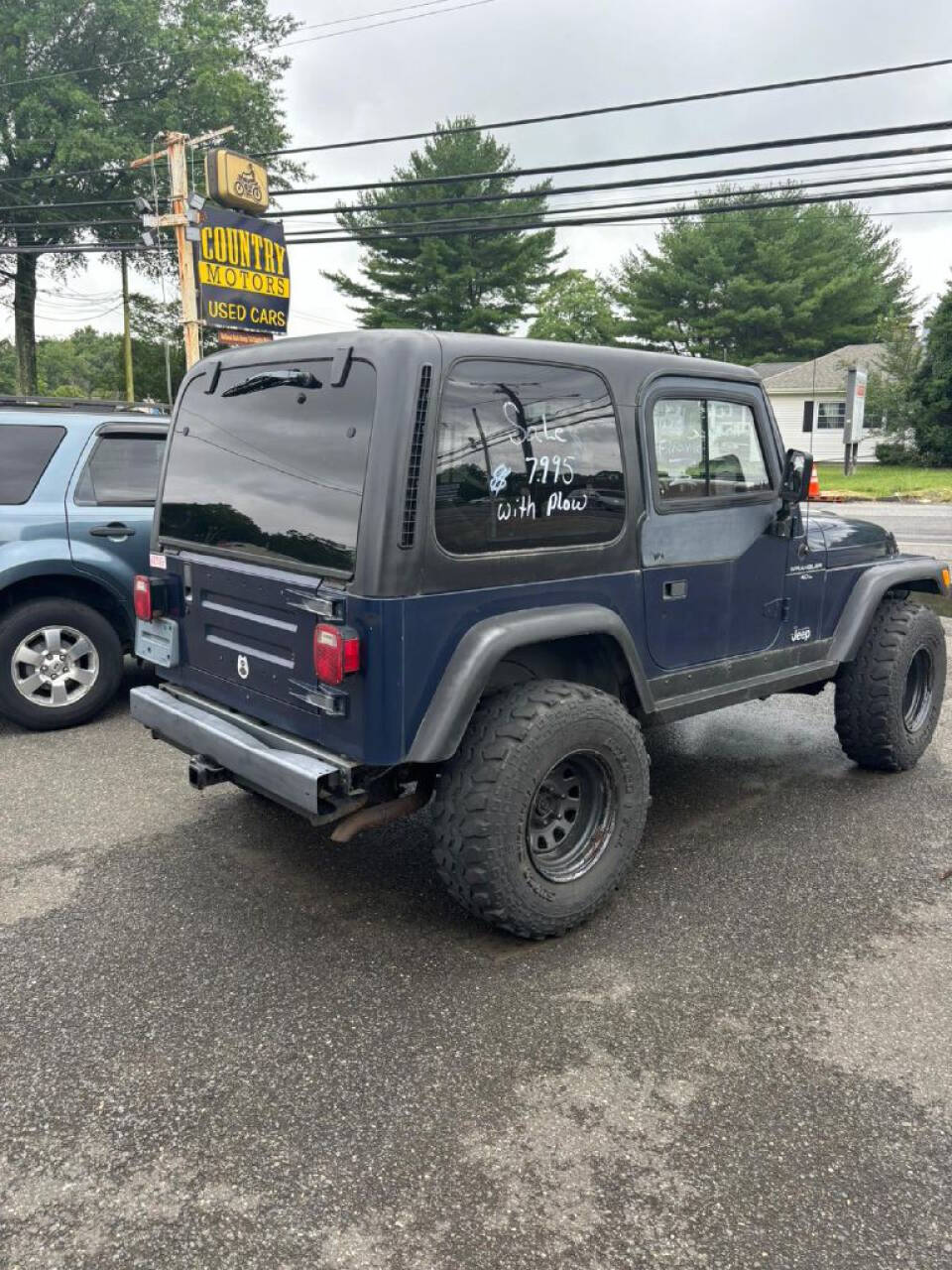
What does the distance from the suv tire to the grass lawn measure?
21.1 meters

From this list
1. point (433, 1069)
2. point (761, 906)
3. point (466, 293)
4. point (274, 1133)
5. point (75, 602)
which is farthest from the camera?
point (466, 293)

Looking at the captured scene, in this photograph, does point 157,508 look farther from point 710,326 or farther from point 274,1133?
point 710,326

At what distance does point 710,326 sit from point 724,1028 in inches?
1678

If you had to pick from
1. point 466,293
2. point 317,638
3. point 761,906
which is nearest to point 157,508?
point 317,638

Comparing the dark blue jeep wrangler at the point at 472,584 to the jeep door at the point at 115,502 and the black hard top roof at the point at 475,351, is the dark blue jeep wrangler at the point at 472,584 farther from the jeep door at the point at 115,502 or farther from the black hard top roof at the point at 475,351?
the jeep door at the point at 115,502

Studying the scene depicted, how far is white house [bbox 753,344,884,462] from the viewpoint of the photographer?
3622cm

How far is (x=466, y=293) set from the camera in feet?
121

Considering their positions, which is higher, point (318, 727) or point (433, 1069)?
point (318, 727)

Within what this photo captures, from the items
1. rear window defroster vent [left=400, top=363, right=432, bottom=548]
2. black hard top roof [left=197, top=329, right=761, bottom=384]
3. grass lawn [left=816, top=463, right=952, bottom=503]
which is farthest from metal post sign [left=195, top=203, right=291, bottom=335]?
grass lawn [left=816, top=463, right=952, bottom=503]

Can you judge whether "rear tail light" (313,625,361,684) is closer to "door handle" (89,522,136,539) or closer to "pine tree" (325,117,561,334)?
"door handle" (89,522,136,539)

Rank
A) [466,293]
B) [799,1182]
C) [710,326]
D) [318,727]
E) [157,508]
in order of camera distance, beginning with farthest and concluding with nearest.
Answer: [710,326] → [466,293] → [157,508] → [318,727] → [799,1182]

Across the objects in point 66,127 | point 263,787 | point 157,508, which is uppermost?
point 66,127

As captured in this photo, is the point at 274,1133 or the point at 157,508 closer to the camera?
the point at 274,1133

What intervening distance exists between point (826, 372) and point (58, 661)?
37.7 meters
